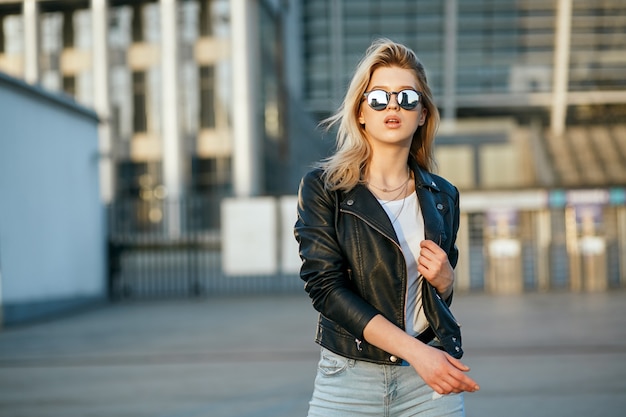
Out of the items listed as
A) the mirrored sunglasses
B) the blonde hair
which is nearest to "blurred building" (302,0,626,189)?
the blonde hair

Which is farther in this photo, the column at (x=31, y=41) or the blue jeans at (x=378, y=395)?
Answer: the column at (x=31, y=41)

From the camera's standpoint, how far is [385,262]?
243 cm

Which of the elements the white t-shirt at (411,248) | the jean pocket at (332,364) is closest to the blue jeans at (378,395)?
the jean pocket at (332,364)

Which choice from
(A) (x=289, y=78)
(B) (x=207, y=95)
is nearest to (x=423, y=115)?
(B) (x=207, y=95)

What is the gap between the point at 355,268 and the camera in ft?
8.02

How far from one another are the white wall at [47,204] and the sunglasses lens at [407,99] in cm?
1083

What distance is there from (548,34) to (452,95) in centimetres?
754

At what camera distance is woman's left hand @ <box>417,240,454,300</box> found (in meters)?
2.37

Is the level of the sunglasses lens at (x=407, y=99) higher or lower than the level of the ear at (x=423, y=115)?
higher

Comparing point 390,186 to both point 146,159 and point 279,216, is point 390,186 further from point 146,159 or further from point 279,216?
point 146,159

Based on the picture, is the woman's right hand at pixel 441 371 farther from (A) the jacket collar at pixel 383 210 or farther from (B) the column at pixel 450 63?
(B) the column at pixel 450 63

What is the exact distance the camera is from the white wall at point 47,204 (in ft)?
41.2

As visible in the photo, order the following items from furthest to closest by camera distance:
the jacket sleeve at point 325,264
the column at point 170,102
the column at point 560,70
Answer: the column at point 560,70
the column at point 170,102
the jacket sleeve at point 325,264

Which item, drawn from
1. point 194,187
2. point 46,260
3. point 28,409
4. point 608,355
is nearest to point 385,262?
point 28,409
